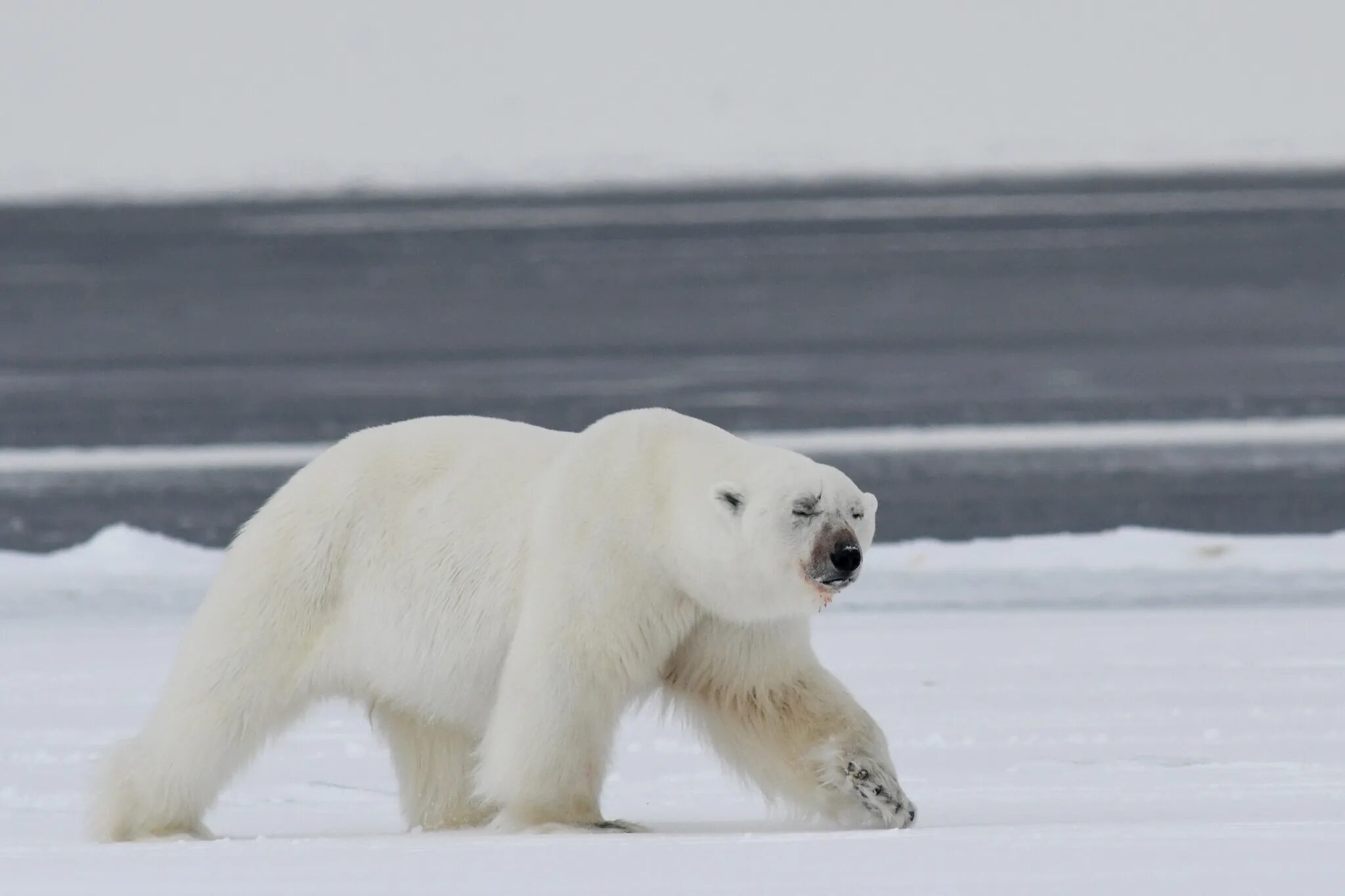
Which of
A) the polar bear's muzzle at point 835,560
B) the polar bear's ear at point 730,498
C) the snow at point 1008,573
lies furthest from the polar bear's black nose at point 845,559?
the snow at point 1008,573

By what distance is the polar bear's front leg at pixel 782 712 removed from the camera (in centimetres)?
331

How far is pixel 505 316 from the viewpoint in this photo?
33.0 feet

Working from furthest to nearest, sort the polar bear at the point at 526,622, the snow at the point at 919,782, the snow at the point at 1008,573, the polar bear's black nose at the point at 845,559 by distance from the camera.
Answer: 1. the snow at the point at 1008,573
2. the polar bear at the point at 526,622
3. the polar bear's black nose at the point at 845,559
4. the snow at the point at 919,782

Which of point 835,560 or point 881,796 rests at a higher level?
point 835,560

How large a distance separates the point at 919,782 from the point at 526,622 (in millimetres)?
955

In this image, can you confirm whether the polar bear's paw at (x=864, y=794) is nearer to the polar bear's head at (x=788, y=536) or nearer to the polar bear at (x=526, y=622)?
the polar bear at (x=526, y=622)

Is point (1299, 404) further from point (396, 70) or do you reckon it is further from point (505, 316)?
point (396, 70)

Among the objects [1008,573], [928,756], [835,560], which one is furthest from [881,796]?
[1008,573]

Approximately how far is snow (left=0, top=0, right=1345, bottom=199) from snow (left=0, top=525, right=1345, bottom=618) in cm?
773

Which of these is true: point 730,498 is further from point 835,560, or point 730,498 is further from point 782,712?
point 782,712

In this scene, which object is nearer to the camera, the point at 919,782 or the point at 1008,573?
the point at 919,782

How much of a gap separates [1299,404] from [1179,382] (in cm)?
54

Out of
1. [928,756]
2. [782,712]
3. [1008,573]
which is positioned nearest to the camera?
[782,712]

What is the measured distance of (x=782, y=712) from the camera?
11.1 ft
